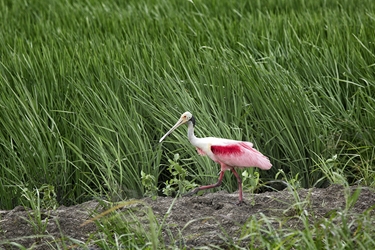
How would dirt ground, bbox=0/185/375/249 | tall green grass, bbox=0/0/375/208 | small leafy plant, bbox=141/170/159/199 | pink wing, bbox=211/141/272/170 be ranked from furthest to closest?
tall green grass, bbox=0/0/375/208, small leafy plant, bbox=141/170/159/199, pink wing, bbox=211/141/272/170, dirt ground, bbox=0/185/375/249

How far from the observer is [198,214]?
334 centimetres

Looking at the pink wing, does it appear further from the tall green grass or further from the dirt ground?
the tall green grass

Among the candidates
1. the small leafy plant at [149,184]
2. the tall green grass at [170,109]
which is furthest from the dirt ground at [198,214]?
the tall green grass at [170,109]

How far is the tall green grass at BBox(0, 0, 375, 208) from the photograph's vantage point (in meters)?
4.04

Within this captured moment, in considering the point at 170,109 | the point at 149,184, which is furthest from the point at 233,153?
the point at 170,109

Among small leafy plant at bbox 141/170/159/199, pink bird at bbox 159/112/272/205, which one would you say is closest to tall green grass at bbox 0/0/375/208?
small leafy plant at bbox 141/170/159/199

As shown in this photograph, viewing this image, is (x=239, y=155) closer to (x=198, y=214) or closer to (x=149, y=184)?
(x=198, y=214)

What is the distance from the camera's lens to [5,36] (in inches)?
244

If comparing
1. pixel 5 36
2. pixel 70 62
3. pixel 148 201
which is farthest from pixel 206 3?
pixel 148 201

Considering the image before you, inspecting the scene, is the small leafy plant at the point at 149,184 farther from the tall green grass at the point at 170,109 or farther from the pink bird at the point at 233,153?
the pink bird at the point at 233,153

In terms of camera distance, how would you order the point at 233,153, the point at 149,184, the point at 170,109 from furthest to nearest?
the point at 170,109
the point at 149,184
the point at 233,153

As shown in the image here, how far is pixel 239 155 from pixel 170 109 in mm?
1155

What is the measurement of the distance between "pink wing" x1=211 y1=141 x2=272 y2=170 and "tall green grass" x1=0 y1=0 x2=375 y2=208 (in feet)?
1.50

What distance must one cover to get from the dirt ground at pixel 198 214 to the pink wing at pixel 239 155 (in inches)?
6.8
